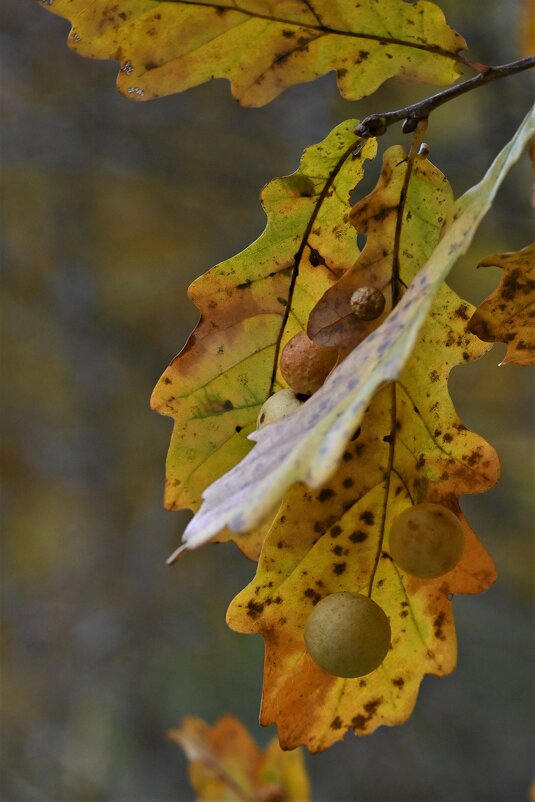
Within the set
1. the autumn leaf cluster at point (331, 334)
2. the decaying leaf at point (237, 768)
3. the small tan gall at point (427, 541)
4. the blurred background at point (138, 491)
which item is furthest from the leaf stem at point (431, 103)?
the blurred background at point (138, 491)

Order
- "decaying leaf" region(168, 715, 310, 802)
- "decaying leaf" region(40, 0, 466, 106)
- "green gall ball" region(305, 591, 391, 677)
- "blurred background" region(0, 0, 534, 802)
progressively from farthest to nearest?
"blurred background" region(0, 0, 534, 802), "decaying leaf" region(168, 715, 310, 802), "decaying leaf" region(40, 0, 466, 106), "green gall ball" region(305, 591, 391, 677)

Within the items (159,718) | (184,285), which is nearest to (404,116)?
(184,285)

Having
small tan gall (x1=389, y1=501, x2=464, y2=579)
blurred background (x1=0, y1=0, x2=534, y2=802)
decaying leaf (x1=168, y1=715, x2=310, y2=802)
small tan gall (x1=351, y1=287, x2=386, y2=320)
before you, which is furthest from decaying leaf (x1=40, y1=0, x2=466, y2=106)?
blurred background (x1=0, y1=0, x2=534, y2=802)

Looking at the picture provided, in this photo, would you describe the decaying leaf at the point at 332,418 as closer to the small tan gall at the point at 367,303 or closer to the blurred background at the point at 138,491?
the small tan gall at the point at 367,303

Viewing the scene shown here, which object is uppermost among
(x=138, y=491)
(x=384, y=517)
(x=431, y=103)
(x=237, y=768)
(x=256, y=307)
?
(x=431, y=103)

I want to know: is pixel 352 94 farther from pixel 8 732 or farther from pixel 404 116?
pixel 8 732

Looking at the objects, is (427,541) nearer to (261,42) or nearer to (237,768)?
(261,42)

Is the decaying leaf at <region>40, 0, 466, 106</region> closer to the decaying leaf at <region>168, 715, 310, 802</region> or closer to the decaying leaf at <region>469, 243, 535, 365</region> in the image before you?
the decaying leaf at <region>469, 243, 535, 365</region>

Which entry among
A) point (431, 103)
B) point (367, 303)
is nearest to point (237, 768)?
point (367, 303)
